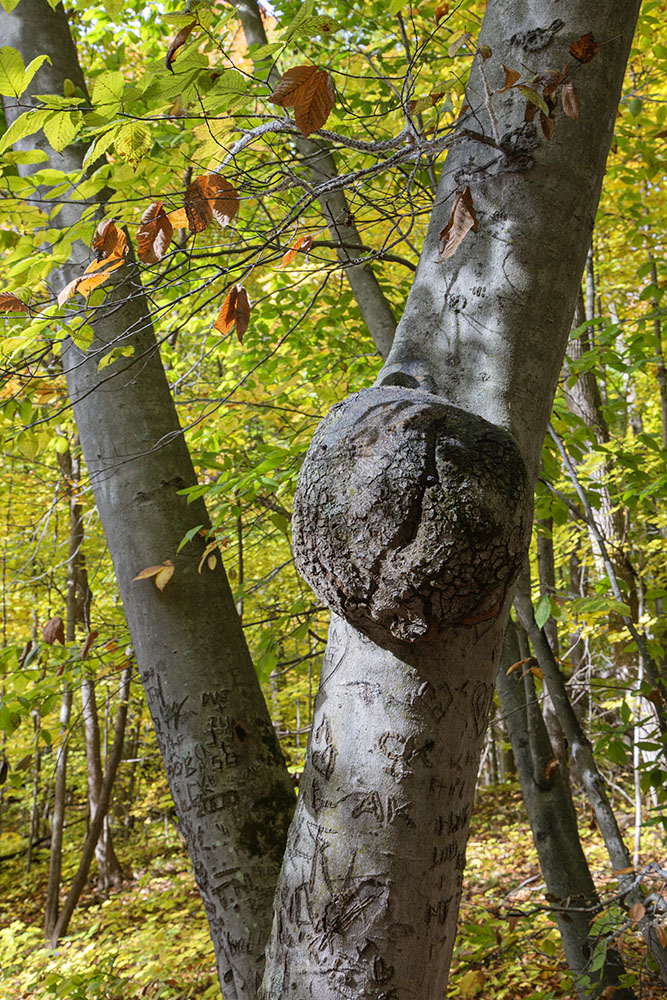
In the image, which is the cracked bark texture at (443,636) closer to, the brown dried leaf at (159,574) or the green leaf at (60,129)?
the brown dried leaf at (159,574)

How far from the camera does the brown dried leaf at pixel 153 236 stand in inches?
49.1

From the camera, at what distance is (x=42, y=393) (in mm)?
2135

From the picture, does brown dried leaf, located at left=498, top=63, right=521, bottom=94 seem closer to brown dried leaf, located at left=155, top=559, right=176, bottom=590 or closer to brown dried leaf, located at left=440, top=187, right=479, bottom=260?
brown dried leaf, located at left=440, top=187, right=479, bottom=260

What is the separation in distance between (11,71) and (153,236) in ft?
1.52

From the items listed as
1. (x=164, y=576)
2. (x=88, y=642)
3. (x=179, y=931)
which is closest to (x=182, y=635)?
(x=164, y=576)

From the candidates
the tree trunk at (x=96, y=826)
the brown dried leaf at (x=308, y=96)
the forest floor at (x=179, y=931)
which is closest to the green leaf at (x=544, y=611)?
the forest floor at (x=179, y=931)

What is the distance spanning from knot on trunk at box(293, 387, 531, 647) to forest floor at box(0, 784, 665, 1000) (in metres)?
1.55

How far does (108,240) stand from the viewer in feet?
4.17

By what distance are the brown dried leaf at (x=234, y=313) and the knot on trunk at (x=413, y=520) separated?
0.54 m

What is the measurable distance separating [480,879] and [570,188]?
7254 mm

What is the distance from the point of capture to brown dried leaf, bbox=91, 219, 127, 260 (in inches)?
49.1

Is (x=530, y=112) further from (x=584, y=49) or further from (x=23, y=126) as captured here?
(x=23, y=126)

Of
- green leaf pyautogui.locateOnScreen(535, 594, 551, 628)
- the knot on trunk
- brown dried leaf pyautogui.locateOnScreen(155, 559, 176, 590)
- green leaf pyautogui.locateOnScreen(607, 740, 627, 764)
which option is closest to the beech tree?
the knot on trunk

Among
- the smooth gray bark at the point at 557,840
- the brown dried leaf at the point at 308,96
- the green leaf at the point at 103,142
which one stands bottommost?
the smooth gray bark at the point at 557,840
